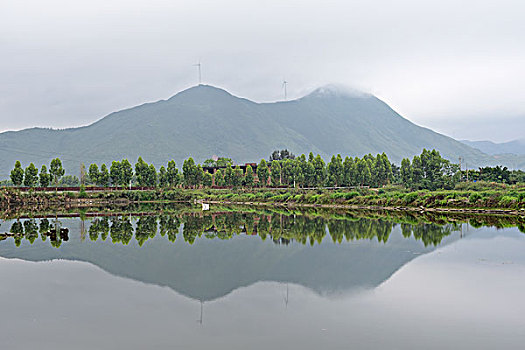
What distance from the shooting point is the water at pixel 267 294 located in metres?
8.33

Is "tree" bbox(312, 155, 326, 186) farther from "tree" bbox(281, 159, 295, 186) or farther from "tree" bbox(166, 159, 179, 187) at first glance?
"tree" bbox(166, 159, 179, 187)

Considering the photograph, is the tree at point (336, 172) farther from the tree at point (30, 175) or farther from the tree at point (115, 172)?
the tree at point (30, 175)

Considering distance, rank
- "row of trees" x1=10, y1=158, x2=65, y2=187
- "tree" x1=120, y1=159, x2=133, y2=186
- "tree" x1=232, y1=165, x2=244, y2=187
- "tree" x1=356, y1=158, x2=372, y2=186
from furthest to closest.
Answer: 1. "tree" x1=232, y1=165, x2=244, y2=187
2. "tree" x1=356, y1=158, x2=372, y2=186
3. "tree" x1=120, y1=159, x2=133, y2=186
4. "row of trees" x1=10, y1=158, x2=65, y2=187

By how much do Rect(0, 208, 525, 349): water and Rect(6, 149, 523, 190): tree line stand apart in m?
40.7

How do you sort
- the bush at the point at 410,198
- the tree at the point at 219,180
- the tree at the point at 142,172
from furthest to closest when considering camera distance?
the tree at the point at 219,180, the tree at the point at 142,172, the bush at the point at 410,198

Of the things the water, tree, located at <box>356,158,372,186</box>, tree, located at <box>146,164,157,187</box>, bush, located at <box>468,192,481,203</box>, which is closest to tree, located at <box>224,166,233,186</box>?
tree, located at <box>146,164,157,187</box>

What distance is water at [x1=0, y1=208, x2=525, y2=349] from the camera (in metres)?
8.33

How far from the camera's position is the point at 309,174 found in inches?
3007

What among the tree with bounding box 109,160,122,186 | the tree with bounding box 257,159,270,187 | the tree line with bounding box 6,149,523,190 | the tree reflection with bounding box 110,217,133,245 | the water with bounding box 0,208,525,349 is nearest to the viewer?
the water with bounding box 0,208,525,349

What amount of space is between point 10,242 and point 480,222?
2570 cm

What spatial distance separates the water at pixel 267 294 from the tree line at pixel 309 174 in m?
40.7

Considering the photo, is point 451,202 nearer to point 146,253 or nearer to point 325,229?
point 325,229

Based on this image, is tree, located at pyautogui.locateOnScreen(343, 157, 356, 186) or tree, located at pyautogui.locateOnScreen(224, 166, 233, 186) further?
tree, located at pyautogui.locateOnScreen(224, 166, 233, 186)

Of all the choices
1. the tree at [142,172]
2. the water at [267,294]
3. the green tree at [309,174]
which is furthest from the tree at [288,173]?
the water at [267,294]
